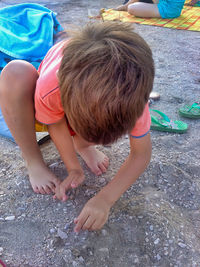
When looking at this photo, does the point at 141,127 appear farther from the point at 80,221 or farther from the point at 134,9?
the point at 134,9

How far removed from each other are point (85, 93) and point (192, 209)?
0.75 metres

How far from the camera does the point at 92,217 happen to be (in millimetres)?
1058

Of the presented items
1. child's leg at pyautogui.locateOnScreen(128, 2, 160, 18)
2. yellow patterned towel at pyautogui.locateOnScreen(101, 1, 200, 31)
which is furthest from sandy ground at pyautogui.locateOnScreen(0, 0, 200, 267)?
child's leg at pyautogui.locateOnScreen(128, 2, 160, 18)

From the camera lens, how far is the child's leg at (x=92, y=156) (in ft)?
4.60

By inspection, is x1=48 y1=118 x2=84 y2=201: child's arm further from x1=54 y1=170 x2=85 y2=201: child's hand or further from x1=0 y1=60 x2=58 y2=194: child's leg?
x1=0 y1=60 x2=58 y2=194: child's leg

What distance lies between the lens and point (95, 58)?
826mm

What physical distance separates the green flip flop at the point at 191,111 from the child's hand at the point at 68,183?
892 millimetres

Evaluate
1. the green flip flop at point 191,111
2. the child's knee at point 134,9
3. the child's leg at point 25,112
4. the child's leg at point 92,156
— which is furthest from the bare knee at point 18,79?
the child's knee at point 134,9

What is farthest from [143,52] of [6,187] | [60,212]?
[6,187]

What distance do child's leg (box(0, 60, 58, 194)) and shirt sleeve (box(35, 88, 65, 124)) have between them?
9 centimetres

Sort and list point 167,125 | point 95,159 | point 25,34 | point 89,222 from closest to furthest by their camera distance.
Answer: point 89,222 → point 95,159 → point 167,125 → point 25,34

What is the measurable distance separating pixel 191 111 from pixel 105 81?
1.18 meters

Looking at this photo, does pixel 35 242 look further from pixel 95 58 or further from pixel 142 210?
pixel 95 58

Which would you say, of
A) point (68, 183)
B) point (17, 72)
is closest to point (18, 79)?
point (17, 72)
